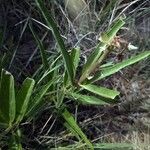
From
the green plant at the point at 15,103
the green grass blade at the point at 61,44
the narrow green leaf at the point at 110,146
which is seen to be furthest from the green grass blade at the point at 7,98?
the narrow green leaf at the point at 110,146

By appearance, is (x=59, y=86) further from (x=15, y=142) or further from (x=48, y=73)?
(x=15, y=142)

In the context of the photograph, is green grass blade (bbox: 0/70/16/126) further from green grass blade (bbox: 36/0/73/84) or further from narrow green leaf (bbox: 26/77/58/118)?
green grass blade (bbox: 36/0/73/84)

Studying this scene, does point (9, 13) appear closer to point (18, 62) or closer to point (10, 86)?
point (18, 62)

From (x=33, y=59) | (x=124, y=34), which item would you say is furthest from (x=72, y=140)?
(x=124, y=34)

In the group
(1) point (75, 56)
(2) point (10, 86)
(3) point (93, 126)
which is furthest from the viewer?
(3) point (93, 126)

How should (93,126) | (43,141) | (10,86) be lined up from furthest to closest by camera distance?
(93,126) → (43,141) → (10,86)

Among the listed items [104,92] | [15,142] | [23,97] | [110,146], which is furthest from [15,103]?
[110,146]

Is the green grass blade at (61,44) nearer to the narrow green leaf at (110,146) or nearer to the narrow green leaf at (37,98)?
the narrow green leaf at (37,98)
